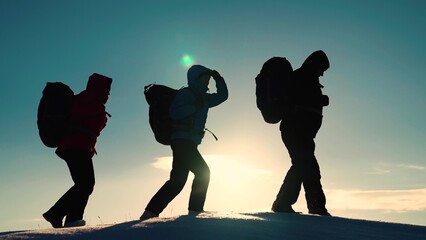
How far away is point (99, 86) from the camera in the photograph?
684 centimetres

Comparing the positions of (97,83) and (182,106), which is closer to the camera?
(182,106)

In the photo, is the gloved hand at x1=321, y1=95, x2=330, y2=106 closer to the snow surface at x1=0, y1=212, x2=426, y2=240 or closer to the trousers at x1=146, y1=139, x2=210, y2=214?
the trousers at x1=146, y1=139, x2=210, y2=214

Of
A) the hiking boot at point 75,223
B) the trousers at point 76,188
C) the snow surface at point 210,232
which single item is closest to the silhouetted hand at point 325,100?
the snow surface at point 210,232

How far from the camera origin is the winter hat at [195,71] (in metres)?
6.75

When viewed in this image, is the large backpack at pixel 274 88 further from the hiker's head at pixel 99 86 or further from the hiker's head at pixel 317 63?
the hiker's head at pixel 99 86

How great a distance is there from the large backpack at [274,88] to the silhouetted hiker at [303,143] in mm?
238

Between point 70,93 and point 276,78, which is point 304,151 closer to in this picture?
point 276,78

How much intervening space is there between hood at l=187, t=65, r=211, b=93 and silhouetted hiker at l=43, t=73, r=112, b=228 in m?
1.22

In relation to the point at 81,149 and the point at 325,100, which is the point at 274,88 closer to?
the point at 325,100

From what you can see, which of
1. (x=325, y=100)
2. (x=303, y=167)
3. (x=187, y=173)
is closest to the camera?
(x=187, y=173)

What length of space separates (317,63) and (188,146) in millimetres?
2580

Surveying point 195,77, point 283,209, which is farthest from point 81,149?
point 283,209

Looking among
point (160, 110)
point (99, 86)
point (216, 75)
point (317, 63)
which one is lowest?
point (160, 110)

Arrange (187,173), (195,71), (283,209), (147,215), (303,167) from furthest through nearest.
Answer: (303,167), (283,209), (195,71), (187,173), (147,215)
